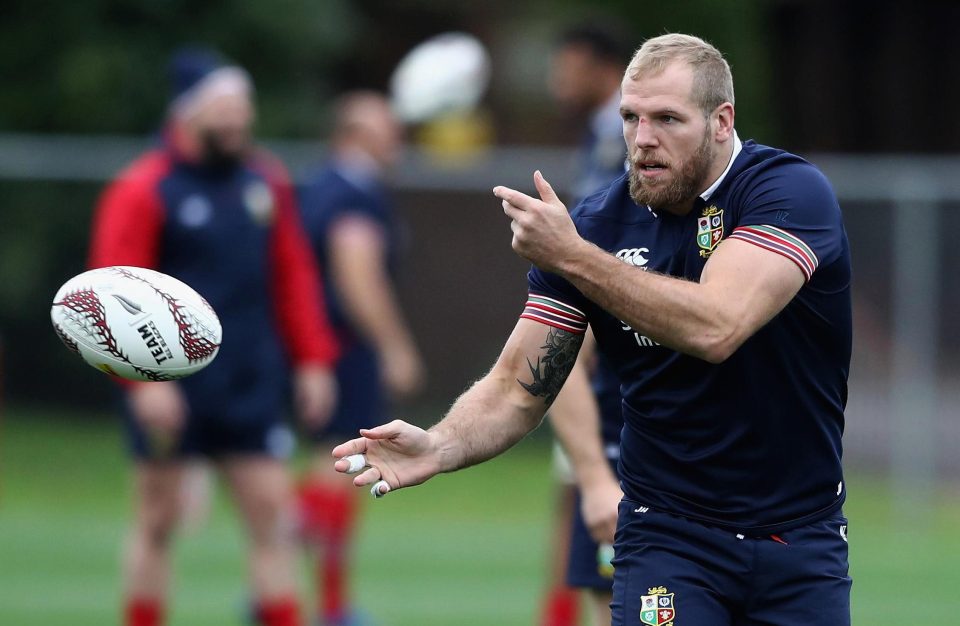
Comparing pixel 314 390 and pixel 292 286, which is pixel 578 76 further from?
pixel 314 390

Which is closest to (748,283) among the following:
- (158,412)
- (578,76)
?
(578,76)

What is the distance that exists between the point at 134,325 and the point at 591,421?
1510 mm

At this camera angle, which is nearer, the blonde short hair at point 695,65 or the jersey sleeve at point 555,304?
the blonde short hair at point 695,65

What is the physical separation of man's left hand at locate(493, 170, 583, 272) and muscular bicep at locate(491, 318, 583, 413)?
63 cm

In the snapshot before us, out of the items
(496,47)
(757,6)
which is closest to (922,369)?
(757,6)

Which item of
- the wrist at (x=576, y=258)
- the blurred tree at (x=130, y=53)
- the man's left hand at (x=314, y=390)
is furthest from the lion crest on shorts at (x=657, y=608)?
the blurred tree at (x=130, y=53)

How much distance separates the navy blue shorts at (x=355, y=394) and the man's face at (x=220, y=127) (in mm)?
2138

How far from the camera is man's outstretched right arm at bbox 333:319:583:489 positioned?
4410mm

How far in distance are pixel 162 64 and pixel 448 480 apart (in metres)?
5.17

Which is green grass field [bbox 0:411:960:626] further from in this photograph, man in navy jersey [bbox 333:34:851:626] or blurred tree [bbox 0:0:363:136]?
man in navy jersey [bbox 333:34:851:626]

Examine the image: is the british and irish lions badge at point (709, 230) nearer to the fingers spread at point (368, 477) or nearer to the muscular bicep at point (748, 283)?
the muscular bicep at point (748, 283)

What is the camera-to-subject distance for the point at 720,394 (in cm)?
422

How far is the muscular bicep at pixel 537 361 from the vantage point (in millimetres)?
4520

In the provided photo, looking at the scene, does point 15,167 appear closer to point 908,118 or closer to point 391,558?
point 391,558
